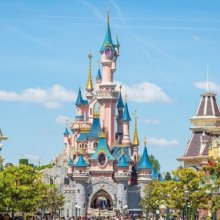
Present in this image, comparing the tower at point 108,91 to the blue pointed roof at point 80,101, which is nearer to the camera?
the tower at point 108,91

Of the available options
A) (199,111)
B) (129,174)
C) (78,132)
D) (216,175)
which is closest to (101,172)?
(129,174)

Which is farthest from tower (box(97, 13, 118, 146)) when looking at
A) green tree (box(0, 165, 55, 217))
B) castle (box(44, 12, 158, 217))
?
green tree (box(0, 165, 55, 217))

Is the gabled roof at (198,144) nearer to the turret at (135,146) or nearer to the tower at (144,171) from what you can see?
the tower at (144,171)

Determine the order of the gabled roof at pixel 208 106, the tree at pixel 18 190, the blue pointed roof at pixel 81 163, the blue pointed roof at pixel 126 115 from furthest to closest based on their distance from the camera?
the blue pointed roof at pixel 126 115 < the blue pointed roof at pixel 81 163 < the gabled roof at pixel 208 106 < the tree at pixel 18 190

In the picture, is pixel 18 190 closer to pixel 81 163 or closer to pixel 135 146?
pixel 81 163

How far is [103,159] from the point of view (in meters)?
111

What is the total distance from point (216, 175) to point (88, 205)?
69331 mm

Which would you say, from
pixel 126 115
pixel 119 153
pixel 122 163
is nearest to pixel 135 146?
pixel 126 115

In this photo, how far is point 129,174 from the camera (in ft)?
358

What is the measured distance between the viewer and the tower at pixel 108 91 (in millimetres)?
115125

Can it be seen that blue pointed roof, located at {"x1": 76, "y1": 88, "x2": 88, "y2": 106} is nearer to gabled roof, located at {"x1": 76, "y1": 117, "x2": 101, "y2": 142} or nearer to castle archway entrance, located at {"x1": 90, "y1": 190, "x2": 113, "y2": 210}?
gabled roof, located at {"x1": 76, "y1": 117, "x2": 101, "y2": 142}

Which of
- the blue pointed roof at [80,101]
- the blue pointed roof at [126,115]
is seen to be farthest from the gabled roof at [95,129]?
the blue pointed roof at [80,101]

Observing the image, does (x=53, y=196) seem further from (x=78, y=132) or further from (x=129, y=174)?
(x=78, y=132)

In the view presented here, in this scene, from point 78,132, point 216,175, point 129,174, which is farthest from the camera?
point 78,132
